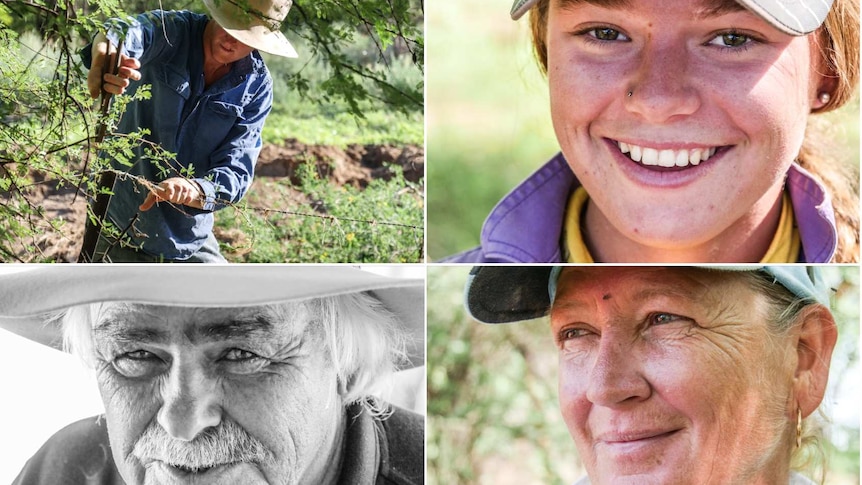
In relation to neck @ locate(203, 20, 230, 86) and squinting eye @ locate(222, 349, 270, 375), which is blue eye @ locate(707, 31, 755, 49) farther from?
squinting eye @ locate(222, 349, 270, 375)

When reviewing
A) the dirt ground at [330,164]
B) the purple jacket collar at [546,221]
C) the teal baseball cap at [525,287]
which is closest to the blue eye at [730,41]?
the purple jacket collar at [546,221]

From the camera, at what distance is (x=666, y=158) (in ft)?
8.07

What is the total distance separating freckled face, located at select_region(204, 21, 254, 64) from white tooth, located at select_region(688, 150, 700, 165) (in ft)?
3.61

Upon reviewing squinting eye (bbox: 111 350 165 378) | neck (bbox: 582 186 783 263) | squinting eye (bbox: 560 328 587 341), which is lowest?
squinting eye (bbox: 111 350 165 378)

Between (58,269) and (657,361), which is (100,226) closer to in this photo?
(58,269)

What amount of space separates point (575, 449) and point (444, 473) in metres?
0.36

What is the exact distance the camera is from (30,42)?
2.49 metres

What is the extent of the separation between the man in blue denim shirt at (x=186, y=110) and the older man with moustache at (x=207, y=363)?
0.11m

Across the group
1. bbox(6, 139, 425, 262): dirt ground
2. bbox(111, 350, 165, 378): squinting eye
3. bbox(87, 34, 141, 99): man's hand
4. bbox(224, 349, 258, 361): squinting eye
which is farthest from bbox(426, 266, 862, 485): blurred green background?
bbox(87, 34, 141, 99): man's hand

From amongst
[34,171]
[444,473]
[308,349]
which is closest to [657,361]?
[444,473]

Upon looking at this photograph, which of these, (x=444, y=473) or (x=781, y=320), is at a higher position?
(x=781, y=320)

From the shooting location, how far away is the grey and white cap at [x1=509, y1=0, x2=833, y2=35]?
225 cm

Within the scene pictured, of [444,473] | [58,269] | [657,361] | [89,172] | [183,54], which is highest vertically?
[183,54]

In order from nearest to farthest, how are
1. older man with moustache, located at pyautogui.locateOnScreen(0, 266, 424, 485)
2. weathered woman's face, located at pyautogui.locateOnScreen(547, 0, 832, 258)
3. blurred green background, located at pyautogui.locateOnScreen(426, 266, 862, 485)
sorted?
weathered woman's face, located at pyautogui.locateOnScreen(547, 0, 832, 258)
older man with moustache, located at pyautogui.locateOnScreen(0, 266, 424, 485)
blurred green background, located at pyautogui.locateOnScreen(426, 266, 862, 485)
